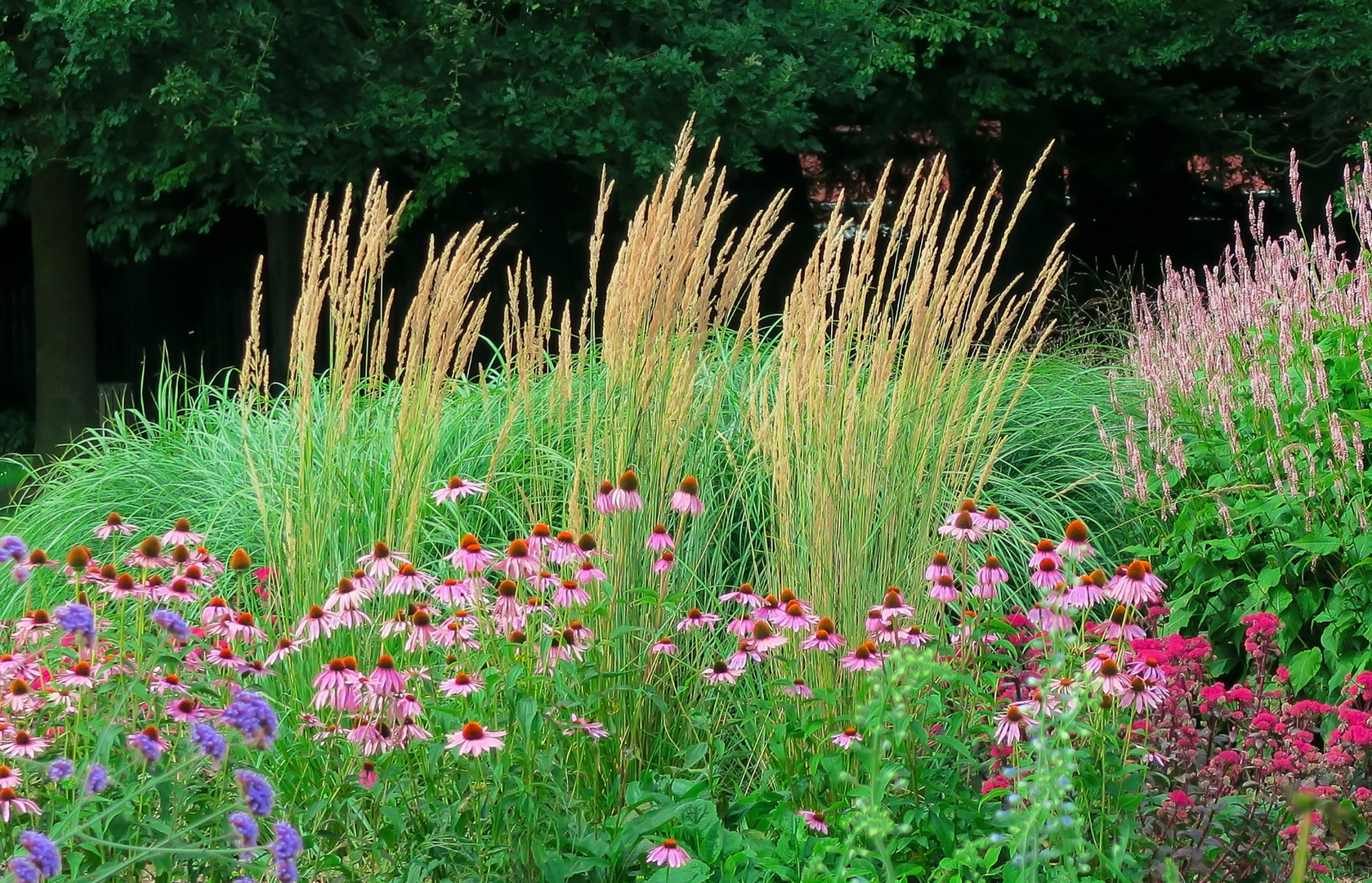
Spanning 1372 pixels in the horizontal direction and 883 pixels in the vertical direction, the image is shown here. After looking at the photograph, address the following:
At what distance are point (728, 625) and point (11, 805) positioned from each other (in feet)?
4.55

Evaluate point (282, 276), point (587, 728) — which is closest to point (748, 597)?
point (587, 728)

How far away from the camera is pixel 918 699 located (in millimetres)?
2582

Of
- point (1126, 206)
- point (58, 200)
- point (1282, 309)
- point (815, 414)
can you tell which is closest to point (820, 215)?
point (1126, 206)

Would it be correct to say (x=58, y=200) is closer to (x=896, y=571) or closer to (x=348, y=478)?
(x=348, y=478)

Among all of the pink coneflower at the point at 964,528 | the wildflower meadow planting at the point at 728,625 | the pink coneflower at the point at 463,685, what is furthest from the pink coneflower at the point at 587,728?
the pink coneflower at the point at 964,528

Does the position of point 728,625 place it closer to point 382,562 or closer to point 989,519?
point 989,519

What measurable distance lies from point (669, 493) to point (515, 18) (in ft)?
22.0

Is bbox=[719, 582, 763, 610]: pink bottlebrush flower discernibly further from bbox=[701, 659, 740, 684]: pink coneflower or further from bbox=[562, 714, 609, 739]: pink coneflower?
bbox=[562, 714, 609, 739]: pink coneflower

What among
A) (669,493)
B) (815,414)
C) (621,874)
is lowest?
(621,874)

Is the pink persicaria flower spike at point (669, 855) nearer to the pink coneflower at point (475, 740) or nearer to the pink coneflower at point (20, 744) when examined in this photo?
the pink coneflower at point (475, 740)

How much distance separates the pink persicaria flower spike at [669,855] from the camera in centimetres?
225

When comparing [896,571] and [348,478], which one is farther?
[348,478]

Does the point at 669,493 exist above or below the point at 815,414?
below

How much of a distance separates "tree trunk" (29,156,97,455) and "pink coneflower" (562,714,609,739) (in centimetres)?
864
